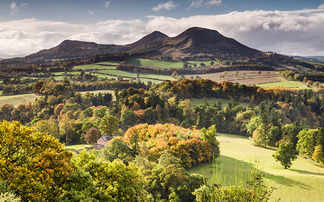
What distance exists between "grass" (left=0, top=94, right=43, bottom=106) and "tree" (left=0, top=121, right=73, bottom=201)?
140872 millimetres

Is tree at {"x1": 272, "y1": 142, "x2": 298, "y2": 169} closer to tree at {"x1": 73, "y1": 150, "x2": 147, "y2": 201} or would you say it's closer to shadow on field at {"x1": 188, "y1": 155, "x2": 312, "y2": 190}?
shadow on field at {"x1": 188, "y1": 155, "x2": 312, "y2": 190}

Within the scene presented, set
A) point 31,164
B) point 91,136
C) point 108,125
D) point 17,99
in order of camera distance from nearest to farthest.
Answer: point 31,164 → point 108,125 → point 91,136 → point 17,99

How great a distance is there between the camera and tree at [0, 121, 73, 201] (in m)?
15.5

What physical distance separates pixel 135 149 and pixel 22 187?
129 feet

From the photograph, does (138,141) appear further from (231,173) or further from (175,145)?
(231,173)

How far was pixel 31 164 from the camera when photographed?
1664 cm

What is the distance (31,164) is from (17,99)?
15127cm

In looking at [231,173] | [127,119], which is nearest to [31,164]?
[231,173]

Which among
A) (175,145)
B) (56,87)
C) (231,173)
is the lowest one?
(231,173)

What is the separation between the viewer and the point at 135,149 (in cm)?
5412

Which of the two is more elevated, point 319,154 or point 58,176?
point 58,176

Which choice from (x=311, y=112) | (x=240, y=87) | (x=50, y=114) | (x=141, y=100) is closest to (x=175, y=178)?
(x=141, y=100)

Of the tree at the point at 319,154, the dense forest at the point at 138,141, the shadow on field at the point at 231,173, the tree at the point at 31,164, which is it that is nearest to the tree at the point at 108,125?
the dense forest at the point at 138,141

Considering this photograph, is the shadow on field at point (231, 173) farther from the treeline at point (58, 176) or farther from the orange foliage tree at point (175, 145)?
the treeline at point (58, 176)
